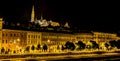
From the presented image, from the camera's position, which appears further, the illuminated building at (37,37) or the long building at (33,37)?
the illuminated building at (37,37)

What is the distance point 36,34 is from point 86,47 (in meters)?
18.2

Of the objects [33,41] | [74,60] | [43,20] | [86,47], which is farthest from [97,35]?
[74,60]

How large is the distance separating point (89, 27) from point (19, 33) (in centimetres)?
3360

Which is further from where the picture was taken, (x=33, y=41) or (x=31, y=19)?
(x=31, y=19)

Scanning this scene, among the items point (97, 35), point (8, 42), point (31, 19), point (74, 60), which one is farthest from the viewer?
point (31, 19)

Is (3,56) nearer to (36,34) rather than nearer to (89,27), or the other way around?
(36,34)

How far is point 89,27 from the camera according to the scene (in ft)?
327

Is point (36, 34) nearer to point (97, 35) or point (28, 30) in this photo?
point (28, 30)

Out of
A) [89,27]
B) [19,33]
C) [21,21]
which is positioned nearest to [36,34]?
[19,33]

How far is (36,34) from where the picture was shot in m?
77.2

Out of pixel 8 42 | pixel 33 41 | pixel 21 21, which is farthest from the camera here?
pixel 21 21

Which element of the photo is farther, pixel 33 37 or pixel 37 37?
pixel 37 37

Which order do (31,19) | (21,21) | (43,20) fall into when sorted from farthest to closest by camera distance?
(43,20)
(31,19)
(21,21)

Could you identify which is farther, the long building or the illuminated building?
the illuminated building
